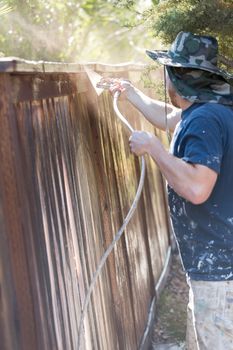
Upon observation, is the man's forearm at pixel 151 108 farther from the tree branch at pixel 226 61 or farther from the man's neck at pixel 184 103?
the man's neck at pixel 184 103

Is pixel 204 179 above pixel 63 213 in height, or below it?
above

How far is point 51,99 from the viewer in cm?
305

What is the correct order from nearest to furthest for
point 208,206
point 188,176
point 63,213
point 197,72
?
point 188,176
point 63,213
point 208,206
point 197,72

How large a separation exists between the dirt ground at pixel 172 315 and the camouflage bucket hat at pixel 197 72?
263 cm

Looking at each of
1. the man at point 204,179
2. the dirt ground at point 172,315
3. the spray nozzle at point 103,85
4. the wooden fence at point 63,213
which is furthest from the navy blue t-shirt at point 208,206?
the dirt ground at point 172,315

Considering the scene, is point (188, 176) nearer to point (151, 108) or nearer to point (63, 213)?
point (63, 213)

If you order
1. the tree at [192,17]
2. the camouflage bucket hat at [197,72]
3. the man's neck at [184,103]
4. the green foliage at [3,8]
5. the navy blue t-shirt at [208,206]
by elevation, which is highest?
the green foliage at [3,8]

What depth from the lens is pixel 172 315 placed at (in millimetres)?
5770

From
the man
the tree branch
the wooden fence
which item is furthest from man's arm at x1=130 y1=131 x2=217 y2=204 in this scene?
the tree branch

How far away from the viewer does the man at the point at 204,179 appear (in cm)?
296

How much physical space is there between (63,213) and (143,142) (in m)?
0.51

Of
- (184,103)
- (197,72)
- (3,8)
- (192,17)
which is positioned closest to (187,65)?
(197,72)

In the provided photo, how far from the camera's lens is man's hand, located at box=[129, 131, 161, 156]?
3031mm

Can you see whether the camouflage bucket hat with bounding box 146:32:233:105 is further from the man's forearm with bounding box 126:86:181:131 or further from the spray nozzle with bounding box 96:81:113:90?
the man's forearm with bounding box 126:86:181:131
